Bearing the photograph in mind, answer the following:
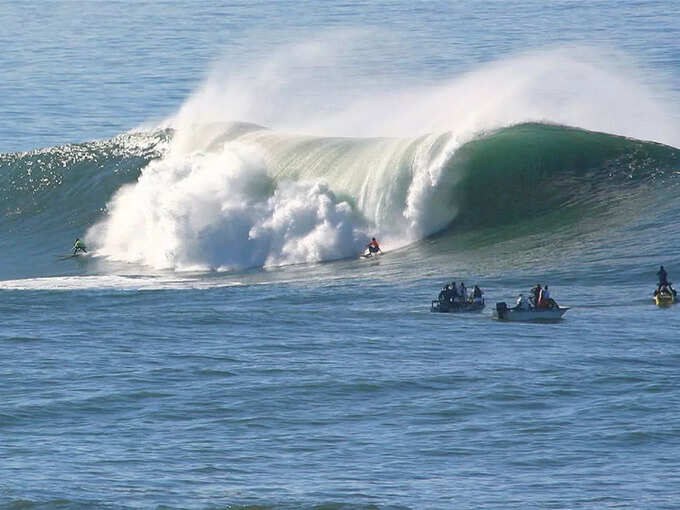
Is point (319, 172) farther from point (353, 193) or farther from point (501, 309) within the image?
point (501, 309)

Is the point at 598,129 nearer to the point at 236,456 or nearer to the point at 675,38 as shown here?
the point at 236,456

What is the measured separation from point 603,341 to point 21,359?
9788mm

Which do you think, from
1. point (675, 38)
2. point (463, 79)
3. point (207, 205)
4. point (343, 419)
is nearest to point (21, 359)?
point (343, 419)

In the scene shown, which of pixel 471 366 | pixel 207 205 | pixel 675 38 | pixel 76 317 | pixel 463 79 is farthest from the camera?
pixel 675 38

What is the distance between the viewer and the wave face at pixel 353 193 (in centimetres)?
3616

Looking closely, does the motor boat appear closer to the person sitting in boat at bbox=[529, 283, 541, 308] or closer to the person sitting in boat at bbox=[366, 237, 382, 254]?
the person sitting in boat at bbox=[529, 283, 541, 308]

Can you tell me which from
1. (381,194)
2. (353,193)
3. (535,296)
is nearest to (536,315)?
(535,296)

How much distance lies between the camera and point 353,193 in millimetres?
38438

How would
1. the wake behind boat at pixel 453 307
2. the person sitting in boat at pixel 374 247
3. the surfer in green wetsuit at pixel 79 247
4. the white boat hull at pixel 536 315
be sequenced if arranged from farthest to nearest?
1. the surfer in green wetsuit at pixel 79 247
2. the person sitting in boat at pixel 374 247
3. the wake behind boat at pixel 453 307
4. the white boat hull at pixel 536 315

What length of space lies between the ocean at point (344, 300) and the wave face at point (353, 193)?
0.27 feet

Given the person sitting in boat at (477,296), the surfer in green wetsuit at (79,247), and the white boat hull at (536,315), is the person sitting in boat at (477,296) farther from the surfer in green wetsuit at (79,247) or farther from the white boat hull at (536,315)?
the surfer in green wetsuit at (79,247)

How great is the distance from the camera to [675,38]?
88.8 meters

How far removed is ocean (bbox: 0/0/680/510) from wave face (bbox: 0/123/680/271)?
0.27 feet

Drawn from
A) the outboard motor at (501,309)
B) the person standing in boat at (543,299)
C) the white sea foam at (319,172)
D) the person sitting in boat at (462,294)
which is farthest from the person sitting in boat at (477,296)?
the white sea foam at (319,172)
